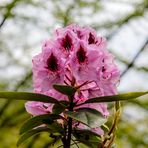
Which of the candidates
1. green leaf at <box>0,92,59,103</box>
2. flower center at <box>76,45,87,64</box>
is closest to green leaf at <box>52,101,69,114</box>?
green leaf at <box>0,92,59,103</box>

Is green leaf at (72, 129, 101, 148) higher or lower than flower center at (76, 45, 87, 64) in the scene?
lower

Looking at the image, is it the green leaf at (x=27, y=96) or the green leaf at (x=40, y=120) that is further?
the green leaf at (x=40, y=120)

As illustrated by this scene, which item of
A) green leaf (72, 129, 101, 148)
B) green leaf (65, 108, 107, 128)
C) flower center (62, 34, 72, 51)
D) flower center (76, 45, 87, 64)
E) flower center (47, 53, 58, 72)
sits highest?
flower center (62, 34, 72, 51)

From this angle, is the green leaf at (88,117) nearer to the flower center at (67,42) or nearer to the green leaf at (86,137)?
the green leaf at (86,137)

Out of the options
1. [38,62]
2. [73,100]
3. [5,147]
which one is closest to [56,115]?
[73,100]

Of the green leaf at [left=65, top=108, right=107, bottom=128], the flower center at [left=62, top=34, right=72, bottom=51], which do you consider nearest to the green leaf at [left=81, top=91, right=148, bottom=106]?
the green leaf at [left=65, top=108, right=107, bottom=128]

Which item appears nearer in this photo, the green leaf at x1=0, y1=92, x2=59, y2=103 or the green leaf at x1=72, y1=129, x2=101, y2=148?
the green leaf at x1=0, y1=92, x2=59, y2=103

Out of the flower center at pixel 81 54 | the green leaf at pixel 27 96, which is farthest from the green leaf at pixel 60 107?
the flower center at pixel 81 54

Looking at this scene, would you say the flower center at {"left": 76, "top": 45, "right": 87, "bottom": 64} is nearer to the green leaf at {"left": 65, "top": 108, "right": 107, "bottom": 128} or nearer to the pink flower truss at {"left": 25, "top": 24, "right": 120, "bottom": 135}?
the pink flower truss at {"left": 25, "top": 24, "right": 120, "bottom": 135}
